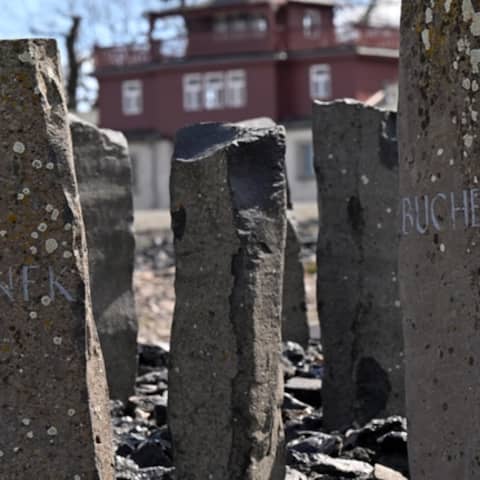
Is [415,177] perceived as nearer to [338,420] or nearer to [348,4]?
[338,420]

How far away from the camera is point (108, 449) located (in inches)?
252

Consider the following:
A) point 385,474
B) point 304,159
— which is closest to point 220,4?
point 304,159

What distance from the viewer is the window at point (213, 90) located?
50.6m

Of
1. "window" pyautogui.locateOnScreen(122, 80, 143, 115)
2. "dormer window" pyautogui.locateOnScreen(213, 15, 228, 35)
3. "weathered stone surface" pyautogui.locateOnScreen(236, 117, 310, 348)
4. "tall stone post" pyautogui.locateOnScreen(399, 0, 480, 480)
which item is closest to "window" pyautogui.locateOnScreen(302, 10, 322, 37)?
"dormer window" pyautogui.locateOnScreen(213, 15, 228, 35)

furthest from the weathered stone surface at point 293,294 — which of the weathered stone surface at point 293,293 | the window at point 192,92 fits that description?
the window at point 192,92

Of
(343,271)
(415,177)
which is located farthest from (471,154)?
(343,271)

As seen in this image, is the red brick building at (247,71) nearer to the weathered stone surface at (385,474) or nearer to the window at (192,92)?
the window at (192,92)

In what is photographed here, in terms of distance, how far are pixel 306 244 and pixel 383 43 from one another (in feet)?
81.5

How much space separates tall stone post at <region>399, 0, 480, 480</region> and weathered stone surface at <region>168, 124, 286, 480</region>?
3.07 ft

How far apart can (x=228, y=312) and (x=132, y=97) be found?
46.2m

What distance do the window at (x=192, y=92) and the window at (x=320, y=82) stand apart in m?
4.17

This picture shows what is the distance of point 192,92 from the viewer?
168 feet

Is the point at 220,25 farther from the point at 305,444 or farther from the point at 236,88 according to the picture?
the point at 305,444

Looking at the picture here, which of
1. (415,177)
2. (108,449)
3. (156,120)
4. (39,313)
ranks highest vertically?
(415,177)
